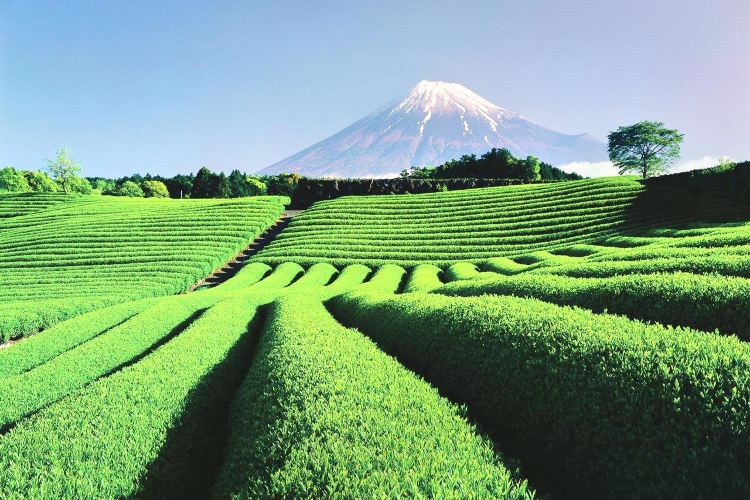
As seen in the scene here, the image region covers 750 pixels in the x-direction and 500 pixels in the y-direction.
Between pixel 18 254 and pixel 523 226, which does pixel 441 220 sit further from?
pixel 18 254

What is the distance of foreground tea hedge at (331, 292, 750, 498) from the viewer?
14.5 feet

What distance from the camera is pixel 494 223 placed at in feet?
157

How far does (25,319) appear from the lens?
21828 millimetres

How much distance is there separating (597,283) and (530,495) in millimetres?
8851

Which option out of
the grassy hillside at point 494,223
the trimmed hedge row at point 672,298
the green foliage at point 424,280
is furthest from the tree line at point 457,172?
the trimmed hedge row at point 672,298

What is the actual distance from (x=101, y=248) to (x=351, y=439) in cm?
4741

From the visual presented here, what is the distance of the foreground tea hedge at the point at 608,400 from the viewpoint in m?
4.41

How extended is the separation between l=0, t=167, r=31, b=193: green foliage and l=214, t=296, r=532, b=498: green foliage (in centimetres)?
14490

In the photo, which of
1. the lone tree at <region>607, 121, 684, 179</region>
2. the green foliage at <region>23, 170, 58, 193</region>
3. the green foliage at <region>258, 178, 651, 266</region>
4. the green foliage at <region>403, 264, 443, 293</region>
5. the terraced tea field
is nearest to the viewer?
the terraced tea field

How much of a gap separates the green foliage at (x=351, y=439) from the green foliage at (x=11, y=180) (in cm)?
14490

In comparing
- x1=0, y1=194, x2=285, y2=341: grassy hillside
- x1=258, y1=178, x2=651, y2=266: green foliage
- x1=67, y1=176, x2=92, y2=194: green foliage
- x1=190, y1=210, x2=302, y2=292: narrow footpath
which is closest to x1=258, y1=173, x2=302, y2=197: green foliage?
x1=190, y1=210, x2=302, y2=292: narrow footpath

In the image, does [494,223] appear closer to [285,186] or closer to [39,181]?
[285,186]

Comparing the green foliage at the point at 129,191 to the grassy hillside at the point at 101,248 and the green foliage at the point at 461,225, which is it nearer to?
the grassy hillside at the point at 101,248

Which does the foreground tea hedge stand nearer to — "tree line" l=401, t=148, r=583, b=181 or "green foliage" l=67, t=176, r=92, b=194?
"tree line" l=401, t=148, r=583, b=181
